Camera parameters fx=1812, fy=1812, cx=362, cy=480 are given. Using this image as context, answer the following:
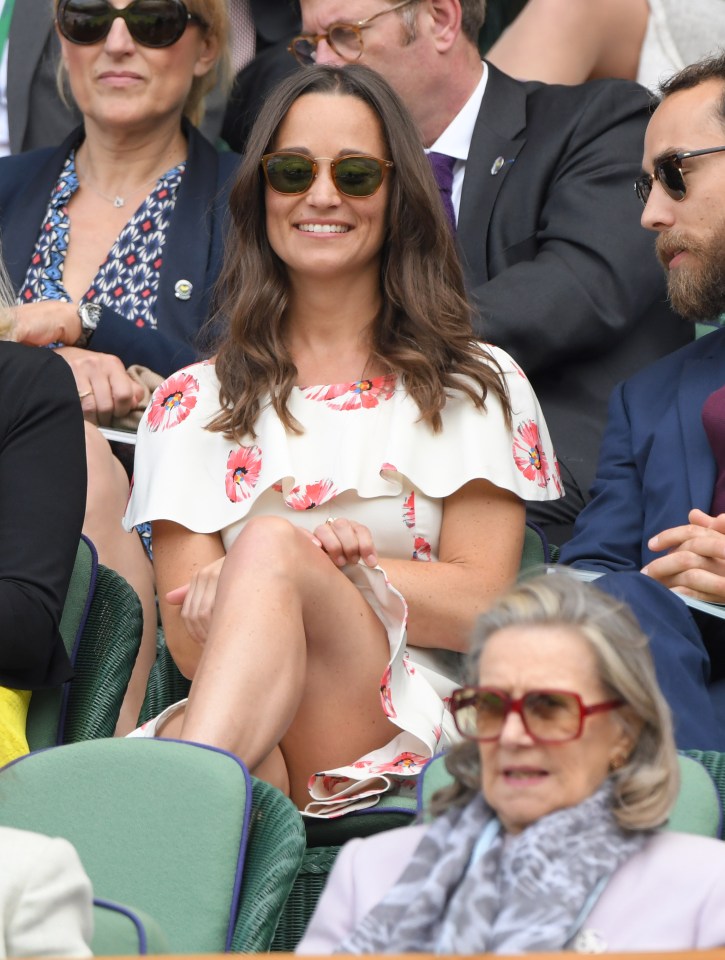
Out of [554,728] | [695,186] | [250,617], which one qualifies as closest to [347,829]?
[250,617]

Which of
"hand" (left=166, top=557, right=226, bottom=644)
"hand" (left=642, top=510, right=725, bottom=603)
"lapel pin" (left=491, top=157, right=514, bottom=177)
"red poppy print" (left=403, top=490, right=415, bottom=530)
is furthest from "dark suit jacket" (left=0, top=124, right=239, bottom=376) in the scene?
"hand" (left=642, top=510, right=725, bottom=603)

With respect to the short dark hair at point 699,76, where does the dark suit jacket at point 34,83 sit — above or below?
below

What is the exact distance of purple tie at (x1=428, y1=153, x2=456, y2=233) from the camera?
4.62 metres

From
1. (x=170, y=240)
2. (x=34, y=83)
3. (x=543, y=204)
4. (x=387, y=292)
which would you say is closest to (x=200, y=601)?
(x=387, y=292)

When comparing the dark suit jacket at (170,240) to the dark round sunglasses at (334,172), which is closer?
the dark round sunglasses at (334,172)

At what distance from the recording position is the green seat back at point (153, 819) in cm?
255

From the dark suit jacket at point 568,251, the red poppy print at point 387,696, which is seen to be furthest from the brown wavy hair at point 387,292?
the red poppy print at point 387,696

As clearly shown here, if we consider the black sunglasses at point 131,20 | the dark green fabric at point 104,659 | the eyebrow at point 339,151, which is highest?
the black sunglasses at point 131,20

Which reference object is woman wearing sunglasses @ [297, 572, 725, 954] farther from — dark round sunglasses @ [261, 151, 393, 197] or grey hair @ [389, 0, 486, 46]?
grey hair @ [389, 0, 486, 46]

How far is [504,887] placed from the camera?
6.75 feet

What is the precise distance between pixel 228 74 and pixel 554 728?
3334 millimetres

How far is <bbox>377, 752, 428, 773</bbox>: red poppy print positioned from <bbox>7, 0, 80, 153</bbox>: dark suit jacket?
2.86 metres

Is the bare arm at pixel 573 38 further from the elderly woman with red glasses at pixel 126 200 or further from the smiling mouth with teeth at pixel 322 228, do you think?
the smiling mouth with teeth at pixel 322 228

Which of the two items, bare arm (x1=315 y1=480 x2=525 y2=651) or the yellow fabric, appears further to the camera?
bare arm (x1=315 y1=480 x2=525 y2=651)
